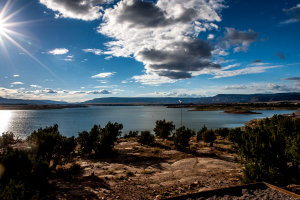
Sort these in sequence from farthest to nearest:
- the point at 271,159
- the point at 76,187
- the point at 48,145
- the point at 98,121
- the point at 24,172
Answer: the point at 98,121
the point at 48,145
the point at 271,159
the point at 76,187
the point at 24,172

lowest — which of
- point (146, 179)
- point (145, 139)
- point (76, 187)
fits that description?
point (145, 139)

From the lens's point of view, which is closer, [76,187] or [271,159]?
[76,187]

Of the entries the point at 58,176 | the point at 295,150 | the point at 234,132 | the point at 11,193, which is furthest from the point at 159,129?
the point at 11,193

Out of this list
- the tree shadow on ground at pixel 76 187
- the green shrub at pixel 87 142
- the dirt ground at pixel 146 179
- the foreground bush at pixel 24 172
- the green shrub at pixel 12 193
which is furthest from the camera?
the green shrub at pixel 87 142

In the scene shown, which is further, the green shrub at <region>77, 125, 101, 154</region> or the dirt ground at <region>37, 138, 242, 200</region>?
the green shrub at <region>77, 125, 101, 154</region>

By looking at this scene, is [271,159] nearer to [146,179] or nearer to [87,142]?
[146,179]

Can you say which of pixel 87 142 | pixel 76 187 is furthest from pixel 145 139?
pixel 76 187

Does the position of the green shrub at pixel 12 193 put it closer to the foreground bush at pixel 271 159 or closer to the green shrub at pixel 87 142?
the foreground bush at pixel 271 159

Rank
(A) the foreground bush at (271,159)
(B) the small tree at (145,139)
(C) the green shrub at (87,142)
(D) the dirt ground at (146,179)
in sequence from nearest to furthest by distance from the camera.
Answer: (D) the dirt ground at (146,179) → (A) the foreground bush at (271,159) → (C) the green shrub at (87,142) → (B) the small tree at (145,139)

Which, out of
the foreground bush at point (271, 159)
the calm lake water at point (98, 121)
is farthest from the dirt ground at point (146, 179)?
the calm lake water at point (98, 121)

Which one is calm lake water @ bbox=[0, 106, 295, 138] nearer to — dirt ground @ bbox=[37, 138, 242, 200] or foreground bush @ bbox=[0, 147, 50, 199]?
dirt ground @ bbox=[37, 138, 242, 200]

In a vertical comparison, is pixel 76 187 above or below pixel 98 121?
above

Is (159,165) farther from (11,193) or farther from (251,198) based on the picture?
(11,193)

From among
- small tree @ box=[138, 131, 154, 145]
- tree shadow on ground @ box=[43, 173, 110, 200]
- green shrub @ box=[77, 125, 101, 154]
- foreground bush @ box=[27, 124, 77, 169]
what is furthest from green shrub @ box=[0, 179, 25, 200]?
small tree @ box=[138, 131, 154, 145]
